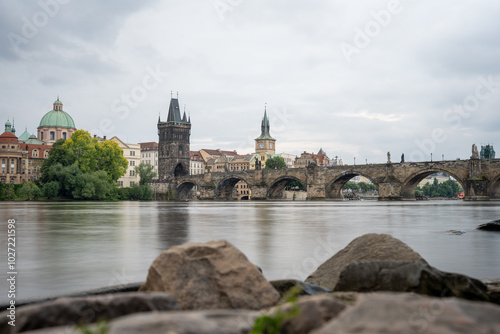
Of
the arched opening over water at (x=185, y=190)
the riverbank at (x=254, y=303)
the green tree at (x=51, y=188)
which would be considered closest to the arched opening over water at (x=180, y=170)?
the arched opening over water at (x=185, y=190)

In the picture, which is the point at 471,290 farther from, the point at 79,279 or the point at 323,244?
the point at 323,244

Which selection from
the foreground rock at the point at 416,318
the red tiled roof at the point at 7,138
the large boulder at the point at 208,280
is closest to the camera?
the foreground rock at the point at 416,318

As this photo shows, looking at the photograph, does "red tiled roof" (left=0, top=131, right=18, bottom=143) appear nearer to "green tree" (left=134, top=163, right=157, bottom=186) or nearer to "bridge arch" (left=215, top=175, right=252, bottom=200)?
"green tree" (left=134, top=163, right=157, bottom=186)

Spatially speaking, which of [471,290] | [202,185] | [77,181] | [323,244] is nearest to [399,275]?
[471,290]

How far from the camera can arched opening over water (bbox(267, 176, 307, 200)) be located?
9138 centimetres

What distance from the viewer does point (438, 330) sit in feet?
7.67

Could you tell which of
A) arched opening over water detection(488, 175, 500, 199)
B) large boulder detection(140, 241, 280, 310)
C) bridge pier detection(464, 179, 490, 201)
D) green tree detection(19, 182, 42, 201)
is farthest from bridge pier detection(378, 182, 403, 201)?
large boulder detection(140, 241, 280, 310)

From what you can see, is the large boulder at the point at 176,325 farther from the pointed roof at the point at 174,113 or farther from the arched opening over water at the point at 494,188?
the pointed roof at the point at 174,113

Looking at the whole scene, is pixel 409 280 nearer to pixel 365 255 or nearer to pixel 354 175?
Answer: pixel 365 255

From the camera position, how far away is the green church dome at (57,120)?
122m

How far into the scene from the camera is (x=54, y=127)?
122 meters

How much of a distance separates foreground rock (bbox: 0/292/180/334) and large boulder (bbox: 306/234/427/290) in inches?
110

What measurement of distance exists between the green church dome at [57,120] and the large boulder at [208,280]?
127 meters

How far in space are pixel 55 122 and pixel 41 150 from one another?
66.0 feet
